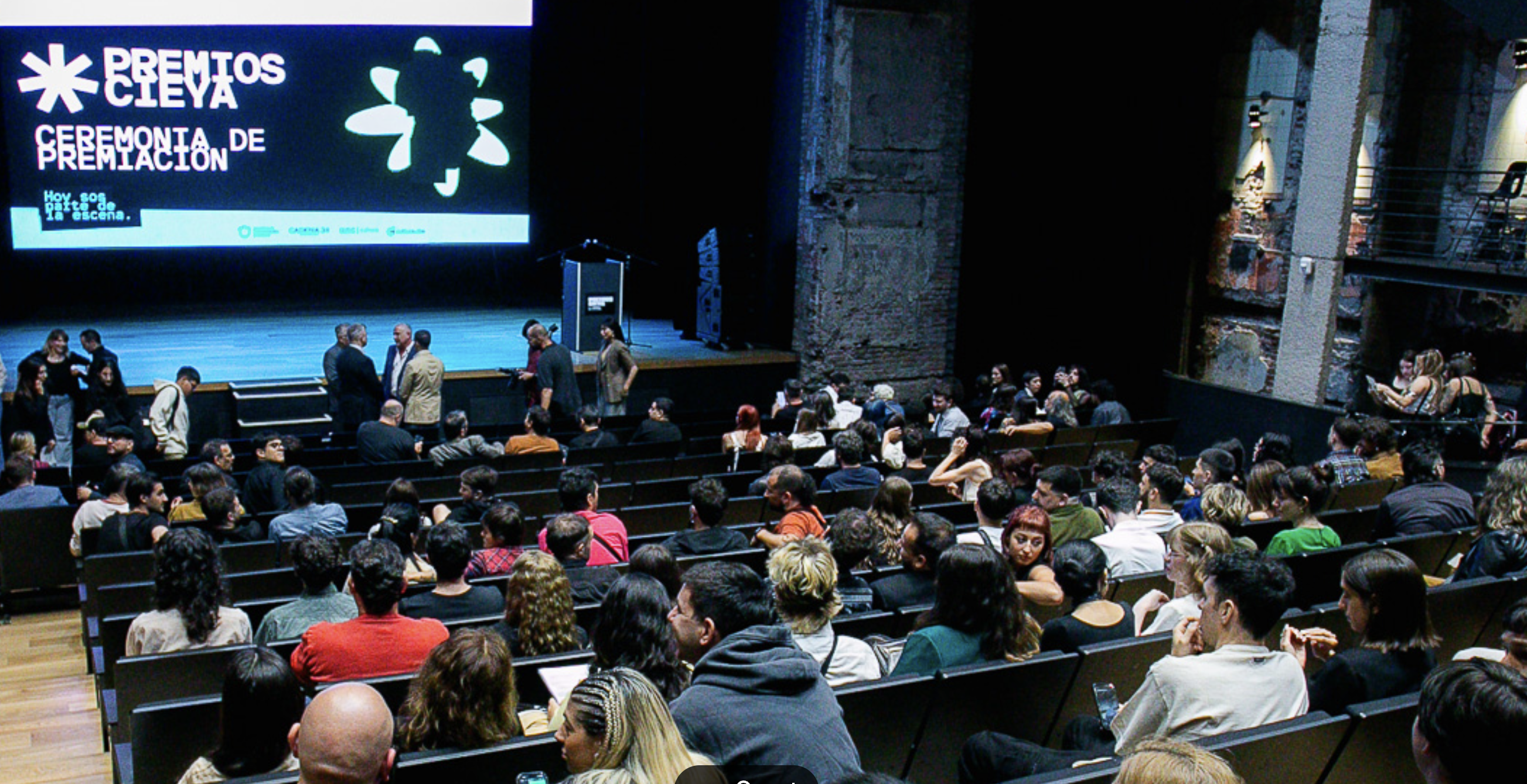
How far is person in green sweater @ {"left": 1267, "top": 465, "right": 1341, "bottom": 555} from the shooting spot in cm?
536

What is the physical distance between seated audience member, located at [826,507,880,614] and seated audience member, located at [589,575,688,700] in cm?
115

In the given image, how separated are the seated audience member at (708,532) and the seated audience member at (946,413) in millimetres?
4191

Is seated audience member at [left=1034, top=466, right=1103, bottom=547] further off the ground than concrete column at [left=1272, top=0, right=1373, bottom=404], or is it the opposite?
concrete column at [left=1272, top=0, right=1373, bottom=404]

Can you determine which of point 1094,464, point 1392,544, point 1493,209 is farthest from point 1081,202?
point 1392,544

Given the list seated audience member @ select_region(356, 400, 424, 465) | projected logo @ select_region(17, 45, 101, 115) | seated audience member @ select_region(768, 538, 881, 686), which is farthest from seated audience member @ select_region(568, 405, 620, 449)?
projected logo @ select_region(17, 45, 101, 115)

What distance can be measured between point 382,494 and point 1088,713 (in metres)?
4.87

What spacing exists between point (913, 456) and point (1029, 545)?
9.94ft

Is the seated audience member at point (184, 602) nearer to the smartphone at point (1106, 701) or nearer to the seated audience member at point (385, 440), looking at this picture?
the smartphone at point (1106, 701)

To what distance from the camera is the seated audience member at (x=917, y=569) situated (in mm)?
4289

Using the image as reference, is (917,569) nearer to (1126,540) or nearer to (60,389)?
(1126,540)

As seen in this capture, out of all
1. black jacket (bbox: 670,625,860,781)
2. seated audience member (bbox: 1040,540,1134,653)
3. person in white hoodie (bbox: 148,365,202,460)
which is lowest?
person in white hoodie (bbox: 148,365,202,460)

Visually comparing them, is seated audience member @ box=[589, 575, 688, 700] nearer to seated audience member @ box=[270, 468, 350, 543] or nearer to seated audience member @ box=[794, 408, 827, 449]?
seated audience member @ box=[270, 468, 350, 543]

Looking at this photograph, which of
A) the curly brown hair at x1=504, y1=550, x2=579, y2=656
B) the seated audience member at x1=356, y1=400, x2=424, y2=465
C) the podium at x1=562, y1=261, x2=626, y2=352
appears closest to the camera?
the curly brown hair at x1=504, y1=550, x2=579, y2=656

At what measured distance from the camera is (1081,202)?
1254cm
